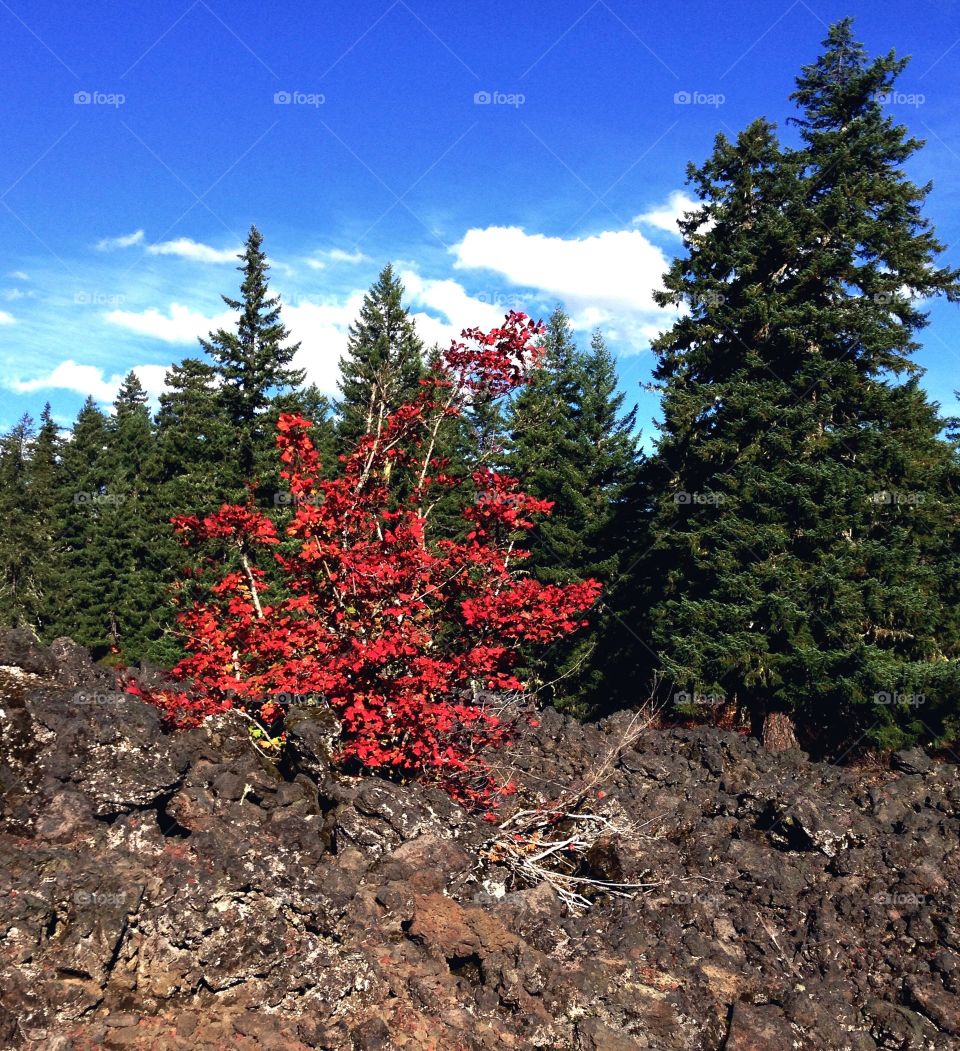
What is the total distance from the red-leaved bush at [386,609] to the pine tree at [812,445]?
345 inches

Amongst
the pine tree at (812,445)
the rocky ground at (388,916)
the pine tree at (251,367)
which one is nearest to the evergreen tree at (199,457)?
the pine tree at (251,367)

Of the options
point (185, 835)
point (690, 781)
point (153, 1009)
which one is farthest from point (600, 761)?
point (153, 1009)

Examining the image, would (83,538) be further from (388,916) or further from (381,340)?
(388,916)

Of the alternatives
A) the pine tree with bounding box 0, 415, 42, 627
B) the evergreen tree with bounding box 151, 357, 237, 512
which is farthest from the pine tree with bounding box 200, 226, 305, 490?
the pine tree with bounding box 0, 415, 42, 627

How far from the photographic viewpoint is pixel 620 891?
8.25m

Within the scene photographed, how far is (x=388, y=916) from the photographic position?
20.8ft

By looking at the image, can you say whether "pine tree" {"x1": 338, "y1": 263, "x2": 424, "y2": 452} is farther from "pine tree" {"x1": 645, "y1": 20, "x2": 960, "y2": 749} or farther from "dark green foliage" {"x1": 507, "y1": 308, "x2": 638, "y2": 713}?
"pine tree" {"x1": 645, "y1": 20, "x2": 960, "y2": 749}

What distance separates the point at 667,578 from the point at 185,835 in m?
15.1

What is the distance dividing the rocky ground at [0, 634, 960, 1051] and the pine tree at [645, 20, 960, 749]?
21.8ft

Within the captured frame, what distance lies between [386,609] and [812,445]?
12.0 meters

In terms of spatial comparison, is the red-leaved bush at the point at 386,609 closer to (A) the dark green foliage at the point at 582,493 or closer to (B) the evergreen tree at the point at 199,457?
(A) the dark green foliage at the point at 582,493

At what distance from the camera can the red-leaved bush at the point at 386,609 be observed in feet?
26.8

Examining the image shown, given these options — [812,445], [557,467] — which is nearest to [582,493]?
[557,467]

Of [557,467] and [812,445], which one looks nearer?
[812,445]
